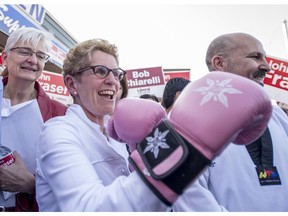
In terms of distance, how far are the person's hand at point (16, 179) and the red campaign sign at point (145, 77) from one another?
5.36 metres

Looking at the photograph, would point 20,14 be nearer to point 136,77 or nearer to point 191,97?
point 136,77

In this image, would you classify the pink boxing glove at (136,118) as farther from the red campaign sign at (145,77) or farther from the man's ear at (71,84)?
the red campaign sign at (145,77)

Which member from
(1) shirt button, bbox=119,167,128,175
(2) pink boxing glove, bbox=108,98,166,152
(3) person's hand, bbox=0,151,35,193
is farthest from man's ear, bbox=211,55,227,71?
(3) person's hand, bbox=0,151,35,193

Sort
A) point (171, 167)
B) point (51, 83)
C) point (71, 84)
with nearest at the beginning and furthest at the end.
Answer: point (171, 167) < point (71, 84) < point (51, 83)

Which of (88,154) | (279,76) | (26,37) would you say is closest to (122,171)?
(88,154)

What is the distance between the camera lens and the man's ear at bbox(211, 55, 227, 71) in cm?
202

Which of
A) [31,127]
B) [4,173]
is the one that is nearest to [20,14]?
[31,127]

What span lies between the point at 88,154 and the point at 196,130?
0.62 metres

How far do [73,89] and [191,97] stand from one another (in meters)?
0.93

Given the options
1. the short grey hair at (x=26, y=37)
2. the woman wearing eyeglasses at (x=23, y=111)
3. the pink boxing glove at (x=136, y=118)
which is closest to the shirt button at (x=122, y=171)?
the pink boxing glove at (x=136, y=118)

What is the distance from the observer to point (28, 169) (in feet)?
5.34

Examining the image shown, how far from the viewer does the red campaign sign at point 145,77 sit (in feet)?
22.4

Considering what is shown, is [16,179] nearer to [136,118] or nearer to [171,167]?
[136,118]

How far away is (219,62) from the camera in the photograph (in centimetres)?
206
